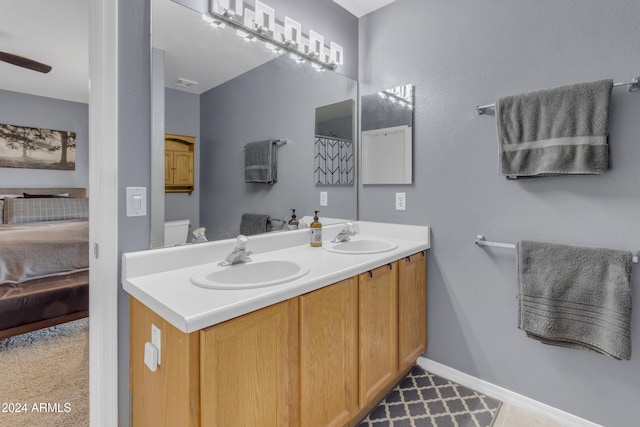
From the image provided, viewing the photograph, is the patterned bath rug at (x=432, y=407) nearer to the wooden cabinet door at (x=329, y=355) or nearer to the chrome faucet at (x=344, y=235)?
the wooden cabinet door at (x=329, y=355)

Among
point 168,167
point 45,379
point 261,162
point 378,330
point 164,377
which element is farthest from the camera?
point 45,379

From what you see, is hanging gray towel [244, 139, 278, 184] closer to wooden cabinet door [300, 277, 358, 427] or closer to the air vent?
the air vent

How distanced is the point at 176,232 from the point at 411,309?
1321 millimetres

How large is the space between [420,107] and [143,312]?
182 centimetres

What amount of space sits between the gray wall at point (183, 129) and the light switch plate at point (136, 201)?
0.11 meters

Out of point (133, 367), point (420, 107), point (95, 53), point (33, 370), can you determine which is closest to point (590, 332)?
point (420, 107)

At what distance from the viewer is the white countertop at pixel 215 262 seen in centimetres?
90

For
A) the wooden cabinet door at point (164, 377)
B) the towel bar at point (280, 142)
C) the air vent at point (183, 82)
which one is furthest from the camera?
the towel bar at point (280, 142)

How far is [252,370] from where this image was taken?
0.98m

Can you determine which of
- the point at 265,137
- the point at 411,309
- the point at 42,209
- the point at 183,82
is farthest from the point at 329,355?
the point at 42,209

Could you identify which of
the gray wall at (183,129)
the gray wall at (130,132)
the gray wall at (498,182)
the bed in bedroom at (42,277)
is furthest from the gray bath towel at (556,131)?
the bed in bedroom at (42,277)

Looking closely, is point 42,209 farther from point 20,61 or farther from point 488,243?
point 488,243

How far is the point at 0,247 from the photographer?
242cm

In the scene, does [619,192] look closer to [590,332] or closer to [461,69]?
[590,332]
